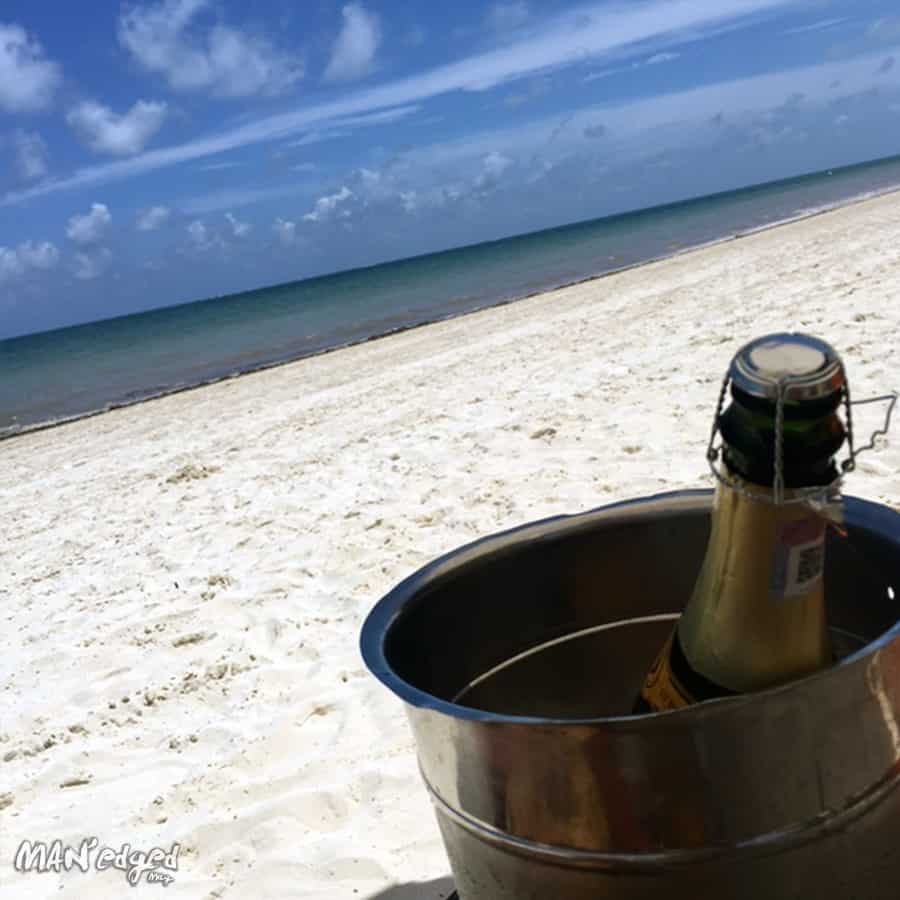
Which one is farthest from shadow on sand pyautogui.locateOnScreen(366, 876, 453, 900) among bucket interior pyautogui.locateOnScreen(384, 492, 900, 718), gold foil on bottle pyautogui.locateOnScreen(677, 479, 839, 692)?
gold foil on bottle pyautogui.locateOnScreen(677, 479, 839, 692)

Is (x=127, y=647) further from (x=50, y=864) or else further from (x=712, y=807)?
(x=712, y=807)

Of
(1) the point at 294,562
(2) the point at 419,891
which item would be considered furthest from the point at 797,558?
(1) the point at 294,562

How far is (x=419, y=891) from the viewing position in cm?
220

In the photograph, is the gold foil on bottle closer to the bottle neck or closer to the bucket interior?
the bottle neck

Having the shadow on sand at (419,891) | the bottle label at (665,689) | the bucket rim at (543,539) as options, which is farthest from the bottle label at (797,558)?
the shadow on sand at (419,891)

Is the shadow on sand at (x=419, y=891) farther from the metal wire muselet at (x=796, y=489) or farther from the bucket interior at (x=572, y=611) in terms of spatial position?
the metal wire muselet at (x=796, y=489)

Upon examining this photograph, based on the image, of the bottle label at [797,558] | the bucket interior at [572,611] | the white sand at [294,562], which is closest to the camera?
the bottle label at [797,558]

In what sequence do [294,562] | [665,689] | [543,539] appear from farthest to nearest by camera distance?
[294,562], [543,539], [665,689]

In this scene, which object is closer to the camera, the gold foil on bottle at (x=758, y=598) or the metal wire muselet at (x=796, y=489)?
the metal wire muselet at (x=796, y=489)

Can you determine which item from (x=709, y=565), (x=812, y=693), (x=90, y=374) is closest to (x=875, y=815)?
(x=812, y=693)

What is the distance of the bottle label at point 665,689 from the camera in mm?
1237

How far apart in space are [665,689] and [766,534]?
13.3 inches

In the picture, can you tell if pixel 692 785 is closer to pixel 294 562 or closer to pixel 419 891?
pixel 419 891

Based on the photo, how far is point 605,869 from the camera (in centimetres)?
100
